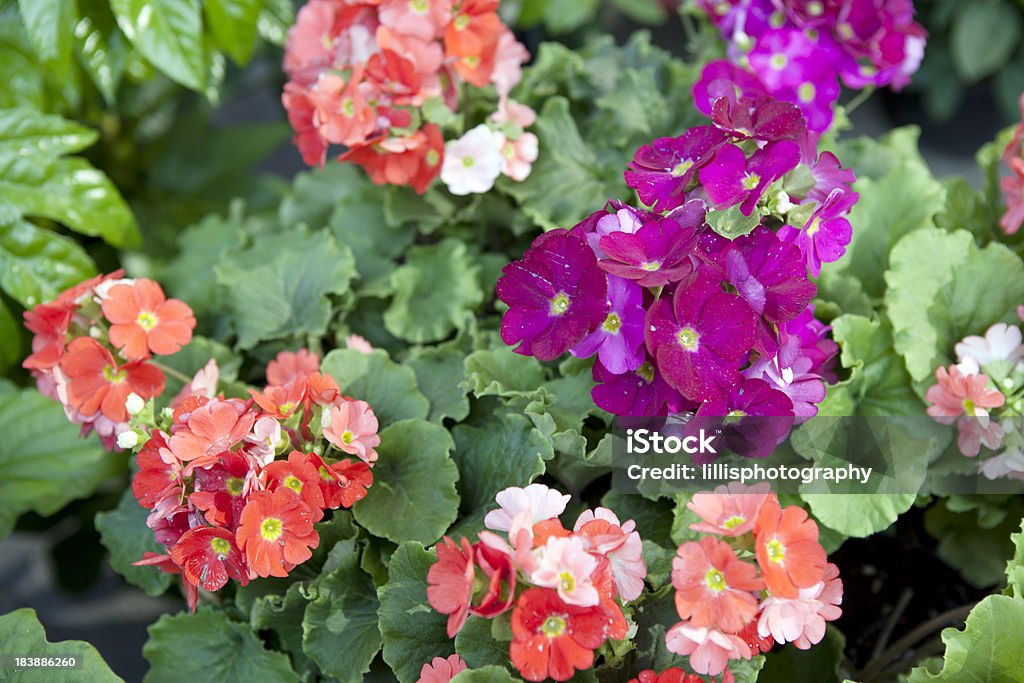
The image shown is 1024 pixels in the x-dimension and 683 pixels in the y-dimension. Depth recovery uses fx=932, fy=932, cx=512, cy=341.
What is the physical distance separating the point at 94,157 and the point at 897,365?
5.07 ft

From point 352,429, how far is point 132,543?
0.37m

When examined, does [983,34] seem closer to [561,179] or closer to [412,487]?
[561,179]

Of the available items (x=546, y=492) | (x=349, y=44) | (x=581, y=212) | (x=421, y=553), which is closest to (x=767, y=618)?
(x=546, y=492)

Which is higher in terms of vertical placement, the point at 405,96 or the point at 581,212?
the point at 405,96

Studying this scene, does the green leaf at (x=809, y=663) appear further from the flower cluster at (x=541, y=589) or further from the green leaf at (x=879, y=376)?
the flower cluster at (x=541, y=589)

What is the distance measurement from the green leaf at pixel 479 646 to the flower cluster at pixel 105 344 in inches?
15.9

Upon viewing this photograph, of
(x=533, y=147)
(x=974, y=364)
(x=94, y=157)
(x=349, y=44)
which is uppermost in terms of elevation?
(x=349, y=44)

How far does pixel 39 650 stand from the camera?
2.73 ft

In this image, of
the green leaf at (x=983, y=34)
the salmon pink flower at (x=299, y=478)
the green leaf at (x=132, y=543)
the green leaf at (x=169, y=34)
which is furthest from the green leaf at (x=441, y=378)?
the green leaf at (x=983, y=34)

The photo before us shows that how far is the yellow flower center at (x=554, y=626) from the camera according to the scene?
0.69 m

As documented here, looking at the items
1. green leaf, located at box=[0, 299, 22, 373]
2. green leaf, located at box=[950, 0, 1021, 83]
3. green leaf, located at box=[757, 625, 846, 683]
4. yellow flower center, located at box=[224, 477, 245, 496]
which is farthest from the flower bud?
green leaf, located at box=[950, 0, 1021, 83]

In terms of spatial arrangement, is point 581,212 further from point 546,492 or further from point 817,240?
point 546,492

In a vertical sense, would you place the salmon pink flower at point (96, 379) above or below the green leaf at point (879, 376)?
above

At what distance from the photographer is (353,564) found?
936 millimetres
